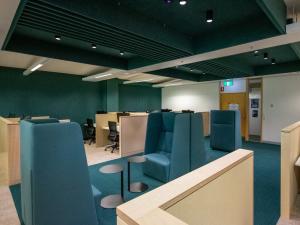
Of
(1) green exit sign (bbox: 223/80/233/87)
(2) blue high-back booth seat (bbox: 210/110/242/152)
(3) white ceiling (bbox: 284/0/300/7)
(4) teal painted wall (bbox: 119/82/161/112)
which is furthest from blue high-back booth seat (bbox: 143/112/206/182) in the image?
(4) teal painted wall (bbox: 119/82/161/112)

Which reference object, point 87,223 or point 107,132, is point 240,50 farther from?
point 107,132

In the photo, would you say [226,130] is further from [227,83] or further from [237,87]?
[227,83]

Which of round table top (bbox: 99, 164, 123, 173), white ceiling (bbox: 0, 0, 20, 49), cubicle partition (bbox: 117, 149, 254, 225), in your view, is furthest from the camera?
round table top (bbox: 99, 164, 123, 173)

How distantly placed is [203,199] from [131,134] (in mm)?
4697

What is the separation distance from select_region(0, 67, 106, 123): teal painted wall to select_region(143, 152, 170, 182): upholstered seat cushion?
554 centimetres

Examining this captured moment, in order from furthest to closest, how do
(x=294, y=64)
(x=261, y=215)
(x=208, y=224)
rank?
(x=294, y=64) → (x=261, y=215) → (x=208, y=224)

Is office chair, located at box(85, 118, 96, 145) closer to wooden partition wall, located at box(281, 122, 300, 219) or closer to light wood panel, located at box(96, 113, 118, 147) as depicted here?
light wood panel, located at box(96, 113, 118, 147)

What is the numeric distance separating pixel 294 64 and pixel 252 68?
1.24m

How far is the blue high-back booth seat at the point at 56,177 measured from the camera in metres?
1.56

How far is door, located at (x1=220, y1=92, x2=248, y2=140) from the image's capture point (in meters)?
7.99

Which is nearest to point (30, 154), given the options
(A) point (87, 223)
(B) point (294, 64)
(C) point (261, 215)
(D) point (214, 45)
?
(A) point (87, 223)

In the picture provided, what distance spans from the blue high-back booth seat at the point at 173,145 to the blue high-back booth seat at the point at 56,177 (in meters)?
1.79

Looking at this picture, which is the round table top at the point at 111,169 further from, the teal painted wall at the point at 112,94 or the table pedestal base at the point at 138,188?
the teal painted wall at the point at 112,94

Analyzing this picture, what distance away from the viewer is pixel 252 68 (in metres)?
6.89
